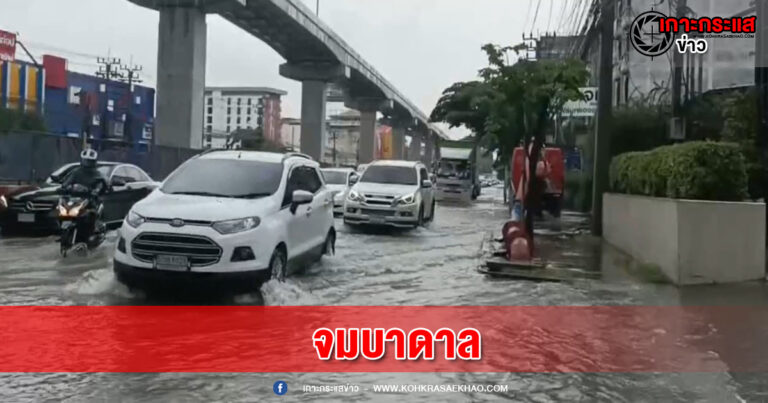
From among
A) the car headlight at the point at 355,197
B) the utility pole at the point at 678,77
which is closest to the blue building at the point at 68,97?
the car headlight at the point at 355,197

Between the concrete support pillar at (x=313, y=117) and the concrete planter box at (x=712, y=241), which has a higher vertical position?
the concrete support pillar at (x=313, y=117)

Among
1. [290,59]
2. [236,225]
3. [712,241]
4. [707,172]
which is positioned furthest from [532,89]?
[290,59]

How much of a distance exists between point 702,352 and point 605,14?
386 inches

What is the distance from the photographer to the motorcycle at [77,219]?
1216cm

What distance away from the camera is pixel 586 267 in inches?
479

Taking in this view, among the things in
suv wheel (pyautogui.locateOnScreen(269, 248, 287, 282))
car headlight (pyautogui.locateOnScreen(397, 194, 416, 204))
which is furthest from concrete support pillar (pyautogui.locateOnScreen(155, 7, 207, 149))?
suv wheel (pyautogui.locateOnScreen(269, 248, 287, 282))

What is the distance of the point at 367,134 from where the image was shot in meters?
76.3

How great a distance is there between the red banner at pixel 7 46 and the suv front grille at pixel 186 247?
240 feet

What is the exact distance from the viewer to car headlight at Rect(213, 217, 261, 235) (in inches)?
330

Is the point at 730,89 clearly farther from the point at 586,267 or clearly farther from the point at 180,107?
the point at 180,107

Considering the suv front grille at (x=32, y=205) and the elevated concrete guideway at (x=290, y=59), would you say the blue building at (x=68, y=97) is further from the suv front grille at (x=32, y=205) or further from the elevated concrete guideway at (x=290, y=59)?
the suv front grille at (x=32, y=205)

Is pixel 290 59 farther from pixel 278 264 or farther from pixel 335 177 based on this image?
pixel 278 264

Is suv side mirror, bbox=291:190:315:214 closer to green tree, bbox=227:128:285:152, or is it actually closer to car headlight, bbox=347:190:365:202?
green tree, bbox=227:128:285:152

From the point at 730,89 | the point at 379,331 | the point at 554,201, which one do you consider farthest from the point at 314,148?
the point at 379,331
